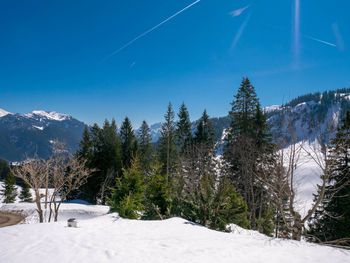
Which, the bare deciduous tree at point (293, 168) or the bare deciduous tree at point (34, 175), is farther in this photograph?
the bare deciduous tree at point (34, 175)

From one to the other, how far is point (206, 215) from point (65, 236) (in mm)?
6004

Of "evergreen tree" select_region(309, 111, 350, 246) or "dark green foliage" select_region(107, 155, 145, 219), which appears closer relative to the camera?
"evergreen tree" select_region(309, 111, 350, 246)

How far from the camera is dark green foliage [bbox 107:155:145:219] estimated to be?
11.8 meters

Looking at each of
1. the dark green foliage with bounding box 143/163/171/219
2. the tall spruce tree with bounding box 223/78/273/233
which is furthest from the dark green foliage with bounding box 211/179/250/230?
the tall spruce tree with bounding box 223/78/273/233

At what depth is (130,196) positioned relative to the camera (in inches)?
477

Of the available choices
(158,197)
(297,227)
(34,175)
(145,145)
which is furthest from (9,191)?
(297,227)

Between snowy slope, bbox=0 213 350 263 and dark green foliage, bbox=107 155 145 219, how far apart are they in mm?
4425

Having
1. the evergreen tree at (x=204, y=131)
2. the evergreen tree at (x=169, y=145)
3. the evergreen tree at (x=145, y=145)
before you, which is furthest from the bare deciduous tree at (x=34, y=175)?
the evergreen tree at (x=204, y=131)

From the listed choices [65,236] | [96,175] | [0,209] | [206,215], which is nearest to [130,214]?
[206,215]

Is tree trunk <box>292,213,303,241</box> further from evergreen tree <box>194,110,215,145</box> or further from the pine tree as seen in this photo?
the pine tree

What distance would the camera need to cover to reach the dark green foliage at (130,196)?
11812 mm

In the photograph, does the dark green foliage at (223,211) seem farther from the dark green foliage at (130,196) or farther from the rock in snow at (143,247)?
the dark green foliage at (130,196)

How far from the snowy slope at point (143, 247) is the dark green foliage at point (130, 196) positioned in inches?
174

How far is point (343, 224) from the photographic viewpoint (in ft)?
37.6
